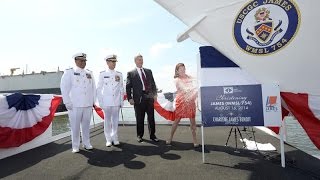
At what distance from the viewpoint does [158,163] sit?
3896mm

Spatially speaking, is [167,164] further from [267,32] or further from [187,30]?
[267,32]

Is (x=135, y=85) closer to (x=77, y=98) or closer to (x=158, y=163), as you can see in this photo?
(x=77, y=98)

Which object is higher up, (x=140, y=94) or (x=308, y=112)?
(x=140, y=94)

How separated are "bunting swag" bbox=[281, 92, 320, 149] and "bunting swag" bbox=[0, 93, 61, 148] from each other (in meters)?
4.46

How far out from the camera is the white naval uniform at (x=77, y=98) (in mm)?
4887

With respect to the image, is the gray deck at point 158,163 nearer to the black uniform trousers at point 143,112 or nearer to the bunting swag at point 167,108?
the black uniform trousers at point 143,112

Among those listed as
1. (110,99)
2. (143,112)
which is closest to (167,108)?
(143,112)

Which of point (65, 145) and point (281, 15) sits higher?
point (281, 15)

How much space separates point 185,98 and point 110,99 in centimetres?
153

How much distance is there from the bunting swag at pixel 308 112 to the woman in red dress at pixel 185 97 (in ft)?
5.89

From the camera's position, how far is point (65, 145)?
216 inches

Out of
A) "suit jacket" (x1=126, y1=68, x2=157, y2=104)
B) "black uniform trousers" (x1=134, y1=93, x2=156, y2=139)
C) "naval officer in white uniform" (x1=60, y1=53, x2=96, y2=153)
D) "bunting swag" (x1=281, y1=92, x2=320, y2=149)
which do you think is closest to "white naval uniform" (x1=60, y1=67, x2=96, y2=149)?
"naval officer in white uniform" (x1=60, y1=53, x2=96, y2=153)

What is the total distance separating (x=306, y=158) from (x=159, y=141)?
8.63ft

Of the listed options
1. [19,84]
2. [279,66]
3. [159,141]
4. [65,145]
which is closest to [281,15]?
[279,66]
